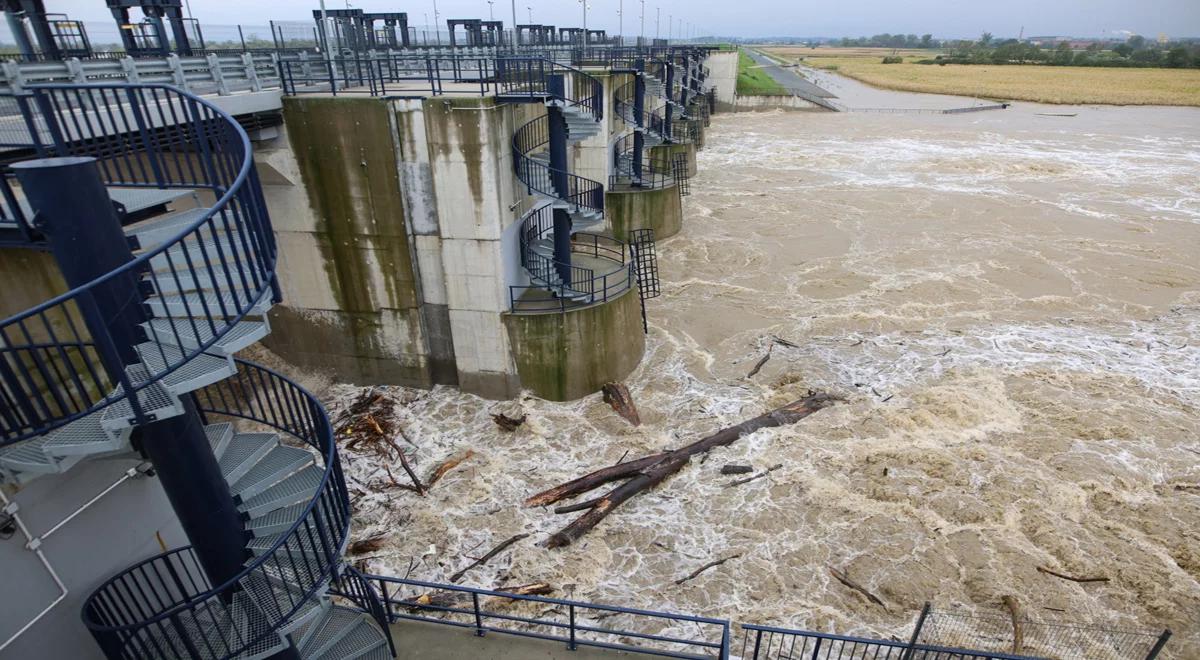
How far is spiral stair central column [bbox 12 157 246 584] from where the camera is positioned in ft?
12.7

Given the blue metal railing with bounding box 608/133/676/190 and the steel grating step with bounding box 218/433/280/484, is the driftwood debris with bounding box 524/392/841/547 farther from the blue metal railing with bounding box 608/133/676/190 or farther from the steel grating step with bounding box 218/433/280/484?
the blue metal railing with bounding box 608/133/676/190

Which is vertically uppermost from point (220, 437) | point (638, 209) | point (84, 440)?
point (84, 440)

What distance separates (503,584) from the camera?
414 inches

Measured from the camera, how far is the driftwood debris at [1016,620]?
9.22 metres

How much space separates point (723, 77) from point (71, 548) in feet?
229

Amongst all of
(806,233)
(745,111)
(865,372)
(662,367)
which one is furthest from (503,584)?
(745,111)

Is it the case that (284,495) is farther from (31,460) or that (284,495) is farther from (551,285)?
(551,285)

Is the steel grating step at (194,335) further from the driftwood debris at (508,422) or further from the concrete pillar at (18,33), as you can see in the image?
the concrete pillar at (18,33)

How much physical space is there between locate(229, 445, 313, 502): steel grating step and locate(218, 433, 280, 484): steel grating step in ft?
0.19

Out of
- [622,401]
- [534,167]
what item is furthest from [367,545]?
[534,167]

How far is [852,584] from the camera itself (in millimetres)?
10430

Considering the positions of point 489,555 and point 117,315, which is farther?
point 489,555

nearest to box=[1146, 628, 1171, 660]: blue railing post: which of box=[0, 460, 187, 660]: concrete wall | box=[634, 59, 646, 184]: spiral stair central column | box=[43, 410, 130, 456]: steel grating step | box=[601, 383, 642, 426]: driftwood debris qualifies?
box=[43, 410, 130, 456]: steel grating step

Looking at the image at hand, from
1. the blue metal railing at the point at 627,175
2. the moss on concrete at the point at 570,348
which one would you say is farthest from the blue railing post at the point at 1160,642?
the blue metal railing at the point at 627,175
